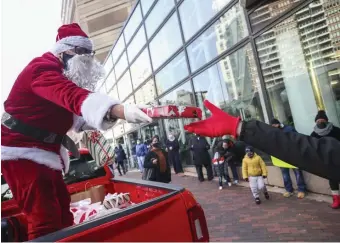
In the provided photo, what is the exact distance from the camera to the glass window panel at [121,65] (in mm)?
18761

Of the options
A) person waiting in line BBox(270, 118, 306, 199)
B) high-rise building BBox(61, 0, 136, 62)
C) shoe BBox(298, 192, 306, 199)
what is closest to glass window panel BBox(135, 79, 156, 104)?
person waiting in line BBox(270, 118, 306, 199)

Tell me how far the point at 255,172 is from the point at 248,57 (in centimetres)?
283

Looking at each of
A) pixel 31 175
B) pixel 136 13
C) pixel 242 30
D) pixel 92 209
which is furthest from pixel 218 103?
pixel 136 13

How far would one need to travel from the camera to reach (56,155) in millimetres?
2344

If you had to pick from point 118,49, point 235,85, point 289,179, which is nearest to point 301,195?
point 289,179

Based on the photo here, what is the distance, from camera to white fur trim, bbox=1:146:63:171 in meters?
2.13

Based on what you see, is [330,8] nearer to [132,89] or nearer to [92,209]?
[92,209]

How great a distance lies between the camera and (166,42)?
12297 millimetres

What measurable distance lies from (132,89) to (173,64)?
654 cm

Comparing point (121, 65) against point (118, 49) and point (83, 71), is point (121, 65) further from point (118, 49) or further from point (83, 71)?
point (83, 71)

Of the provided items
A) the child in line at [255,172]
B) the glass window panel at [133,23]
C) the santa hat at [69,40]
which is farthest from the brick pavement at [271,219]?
the glass window panel at [133,23]

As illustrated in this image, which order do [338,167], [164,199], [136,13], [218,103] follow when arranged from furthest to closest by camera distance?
[136,13]
[218,103]
[164,199]
[338,167]

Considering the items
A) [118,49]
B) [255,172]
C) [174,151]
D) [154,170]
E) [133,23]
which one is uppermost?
[118,49]

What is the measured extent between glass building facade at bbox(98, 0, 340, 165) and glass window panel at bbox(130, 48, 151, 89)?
26.3 inches
